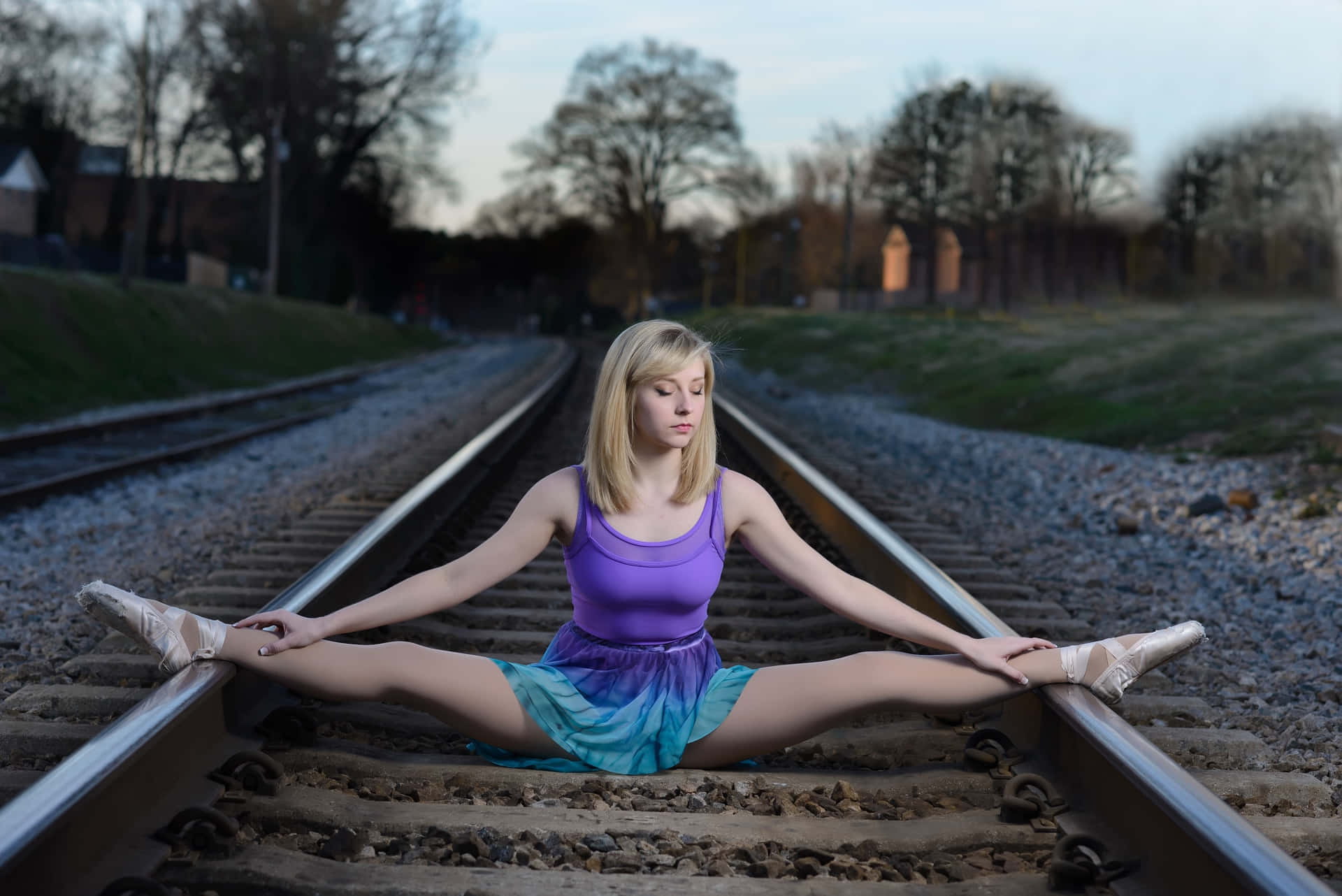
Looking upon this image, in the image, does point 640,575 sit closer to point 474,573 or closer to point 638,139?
point 474,573

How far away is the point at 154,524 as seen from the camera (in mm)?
7148

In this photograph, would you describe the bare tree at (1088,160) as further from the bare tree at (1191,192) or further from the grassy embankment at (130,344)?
the grassy embankment at (130,344)

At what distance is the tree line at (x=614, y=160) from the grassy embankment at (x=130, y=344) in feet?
11.2

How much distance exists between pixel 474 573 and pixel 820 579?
2.61ft

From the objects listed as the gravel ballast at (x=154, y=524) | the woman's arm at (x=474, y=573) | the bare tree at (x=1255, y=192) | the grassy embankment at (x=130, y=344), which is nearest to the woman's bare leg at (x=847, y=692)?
the woman's arm at (x=474, y=573)

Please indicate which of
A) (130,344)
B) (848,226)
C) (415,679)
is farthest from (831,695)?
(848,226)

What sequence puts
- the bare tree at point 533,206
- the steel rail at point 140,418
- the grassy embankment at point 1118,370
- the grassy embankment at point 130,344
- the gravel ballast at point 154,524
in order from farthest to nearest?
the bare tree at point 533,206 → the grassy embankment at point 130,344 → the grassy embankment at point 1118,370 → the steel rail at point 140,418 → the gravel ballast at point 154,524

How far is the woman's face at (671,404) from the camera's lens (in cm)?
276

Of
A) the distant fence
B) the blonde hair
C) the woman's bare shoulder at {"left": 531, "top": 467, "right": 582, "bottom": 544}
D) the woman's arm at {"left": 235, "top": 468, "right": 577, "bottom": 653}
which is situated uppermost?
the distant fence

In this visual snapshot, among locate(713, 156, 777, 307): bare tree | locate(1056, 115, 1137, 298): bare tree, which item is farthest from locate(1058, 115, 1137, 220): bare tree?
locate(713, 156, 777, 307): bare tree

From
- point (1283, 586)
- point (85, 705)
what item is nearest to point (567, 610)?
point (85, 705)

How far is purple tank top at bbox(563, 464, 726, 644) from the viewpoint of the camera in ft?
9.46

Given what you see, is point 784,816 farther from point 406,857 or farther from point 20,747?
point 20,747

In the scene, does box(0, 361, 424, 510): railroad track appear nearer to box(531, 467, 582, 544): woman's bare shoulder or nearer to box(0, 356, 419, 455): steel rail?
box(0, 356, 419, 455): steel rail
